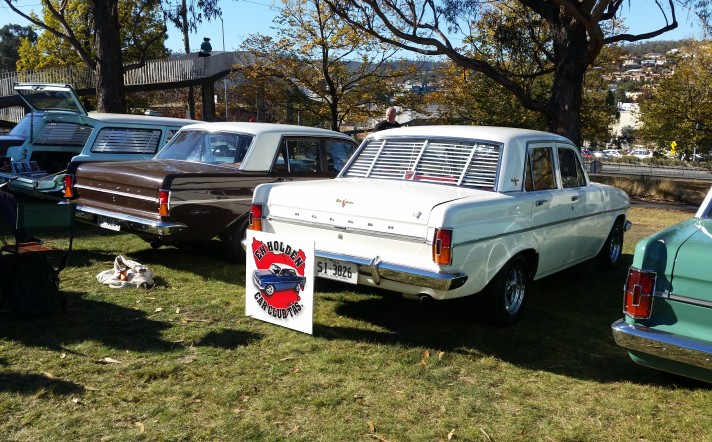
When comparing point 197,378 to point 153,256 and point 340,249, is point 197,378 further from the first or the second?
point 153,256

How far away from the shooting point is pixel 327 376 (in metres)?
4.37

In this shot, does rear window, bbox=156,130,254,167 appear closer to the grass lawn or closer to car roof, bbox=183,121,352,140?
car roof, bbox=183,121,352,140

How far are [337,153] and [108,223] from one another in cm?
312

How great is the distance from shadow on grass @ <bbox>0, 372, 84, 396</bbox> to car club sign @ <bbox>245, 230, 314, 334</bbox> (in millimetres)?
1634

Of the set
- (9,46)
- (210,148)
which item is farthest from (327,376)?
(9,46)

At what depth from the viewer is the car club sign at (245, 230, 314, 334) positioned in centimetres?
500

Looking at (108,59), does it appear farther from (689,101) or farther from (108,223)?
(689,101)

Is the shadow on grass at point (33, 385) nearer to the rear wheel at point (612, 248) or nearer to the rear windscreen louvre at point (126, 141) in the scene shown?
the rear wheel at point (612, 248)

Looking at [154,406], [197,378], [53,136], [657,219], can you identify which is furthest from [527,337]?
[657,219]

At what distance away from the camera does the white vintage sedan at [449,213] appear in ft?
15.8

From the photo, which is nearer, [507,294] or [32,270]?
[32,270]

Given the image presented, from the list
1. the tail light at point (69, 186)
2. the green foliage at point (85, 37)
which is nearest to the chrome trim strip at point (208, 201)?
the tail light at point (69, 186)

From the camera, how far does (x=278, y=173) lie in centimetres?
791

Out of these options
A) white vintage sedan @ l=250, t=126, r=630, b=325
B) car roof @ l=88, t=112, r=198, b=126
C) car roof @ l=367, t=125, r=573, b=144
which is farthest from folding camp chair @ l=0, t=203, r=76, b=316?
car roof @ l=88, t=112, r=198, b=126
